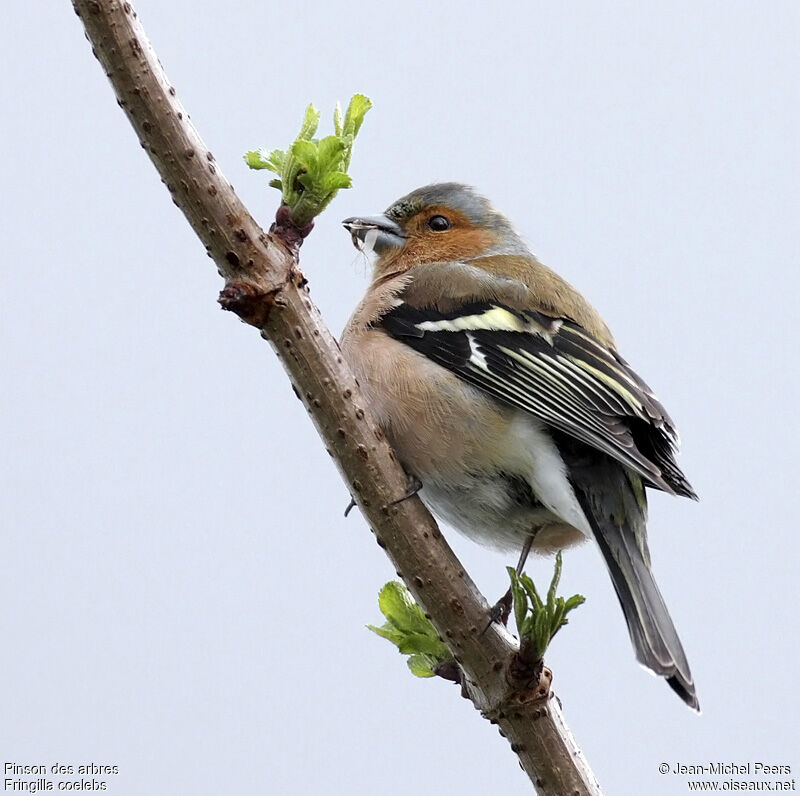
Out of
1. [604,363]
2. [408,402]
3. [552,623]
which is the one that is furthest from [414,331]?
[552,623]

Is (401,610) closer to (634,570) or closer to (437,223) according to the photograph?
(634,570)

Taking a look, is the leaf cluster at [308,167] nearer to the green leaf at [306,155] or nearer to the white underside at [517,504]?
the green leaf at [306,155]

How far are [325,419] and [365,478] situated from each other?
208 millimetres

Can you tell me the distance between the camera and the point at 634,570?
111 inches

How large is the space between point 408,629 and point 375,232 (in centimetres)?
209

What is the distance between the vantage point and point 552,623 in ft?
7.57

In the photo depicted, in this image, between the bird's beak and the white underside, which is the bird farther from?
the bird's beak

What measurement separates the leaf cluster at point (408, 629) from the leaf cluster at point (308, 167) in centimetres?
109

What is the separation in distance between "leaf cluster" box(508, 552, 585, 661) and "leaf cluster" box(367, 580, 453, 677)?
1.71 feet

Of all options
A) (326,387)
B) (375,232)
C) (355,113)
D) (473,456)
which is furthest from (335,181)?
(375,232)

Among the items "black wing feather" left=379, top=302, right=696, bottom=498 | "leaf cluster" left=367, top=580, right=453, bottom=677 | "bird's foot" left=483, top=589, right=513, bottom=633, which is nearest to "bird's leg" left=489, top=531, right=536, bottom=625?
"bird's foot" left=483, top=589, right=513, bottom=633

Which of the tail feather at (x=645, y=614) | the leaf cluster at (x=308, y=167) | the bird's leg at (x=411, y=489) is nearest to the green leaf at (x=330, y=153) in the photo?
the leaf cluster at (x=308, y=167)

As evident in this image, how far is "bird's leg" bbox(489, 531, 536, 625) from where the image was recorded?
2.65m

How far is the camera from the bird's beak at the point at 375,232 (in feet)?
14.2
